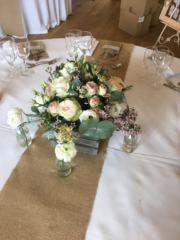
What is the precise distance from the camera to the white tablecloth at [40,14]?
263 cm

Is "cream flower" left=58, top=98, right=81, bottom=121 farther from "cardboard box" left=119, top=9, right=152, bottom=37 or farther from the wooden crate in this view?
"cardboard box" left=119, top=9, right=152, bottom=37

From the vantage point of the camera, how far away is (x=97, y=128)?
56 cm

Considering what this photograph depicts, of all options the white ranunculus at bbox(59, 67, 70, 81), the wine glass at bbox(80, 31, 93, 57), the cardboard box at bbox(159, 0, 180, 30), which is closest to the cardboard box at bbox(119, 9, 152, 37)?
the cardboard box at bbox(159, 0, 180, 30)

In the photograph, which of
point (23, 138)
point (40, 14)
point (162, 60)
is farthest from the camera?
point (40, 14)

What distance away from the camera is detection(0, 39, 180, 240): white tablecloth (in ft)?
1.85

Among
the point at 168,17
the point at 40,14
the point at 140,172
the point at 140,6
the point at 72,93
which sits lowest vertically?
the point at 40,14

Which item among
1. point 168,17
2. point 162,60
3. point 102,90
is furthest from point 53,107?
point 168,17

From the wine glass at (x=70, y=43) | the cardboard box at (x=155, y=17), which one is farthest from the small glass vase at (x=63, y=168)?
the cardboard box at (x=155, y=17)

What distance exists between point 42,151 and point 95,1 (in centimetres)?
447

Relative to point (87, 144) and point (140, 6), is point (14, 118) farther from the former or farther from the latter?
point (140, 6)

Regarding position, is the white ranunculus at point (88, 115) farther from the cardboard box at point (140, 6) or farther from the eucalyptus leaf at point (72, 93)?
the cardboard box at point (140, 6)

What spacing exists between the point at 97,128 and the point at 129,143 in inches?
9.2

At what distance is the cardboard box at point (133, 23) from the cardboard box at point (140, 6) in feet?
0.24

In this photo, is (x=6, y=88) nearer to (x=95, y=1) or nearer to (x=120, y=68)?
(x=120, y=68)
